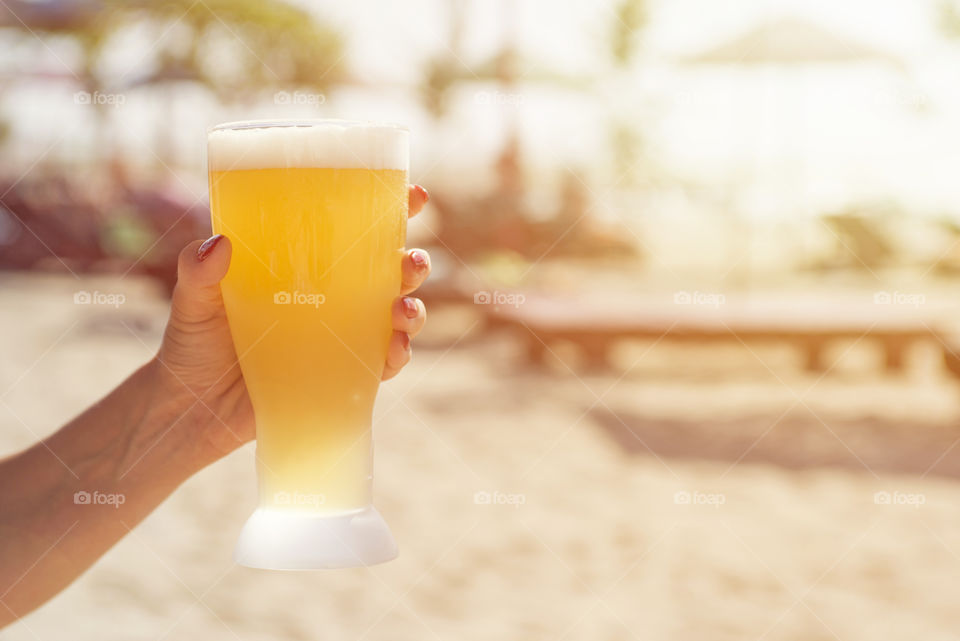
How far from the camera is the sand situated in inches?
127

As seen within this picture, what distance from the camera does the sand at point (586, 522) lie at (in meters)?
3.24

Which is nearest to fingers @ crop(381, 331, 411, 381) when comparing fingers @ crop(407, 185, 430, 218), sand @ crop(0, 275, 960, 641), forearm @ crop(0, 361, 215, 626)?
fingers @ crop(407, 185, 430, 218)

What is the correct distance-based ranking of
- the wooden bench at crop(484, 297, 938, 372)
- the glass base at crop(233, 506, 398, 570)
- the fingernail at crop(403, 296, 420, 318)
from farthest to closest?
the wooden bench at crop(484, 297, 938, 372) → the fingernail at crop(403, 296, 420, 318) → the glass base at crop(233, 506, 398, 570)

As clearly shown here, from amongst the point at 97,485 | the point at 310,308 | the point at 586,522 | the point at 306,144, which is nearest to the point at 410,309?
the point at 310,308

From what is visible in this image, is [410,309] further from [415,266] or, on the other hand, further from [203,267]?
[203,267]

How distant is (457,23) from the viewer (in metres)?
15.6

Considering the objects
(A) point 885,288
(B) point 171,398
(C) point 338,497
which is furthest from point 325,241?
(A) point 885,288

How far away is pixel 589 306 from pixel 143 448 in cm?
645

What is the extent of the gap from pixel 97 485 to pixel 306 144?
689mm

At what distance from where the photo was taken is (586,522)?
13.7 feet

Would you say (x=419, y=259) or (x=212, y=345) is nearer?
(x=419, y=259)

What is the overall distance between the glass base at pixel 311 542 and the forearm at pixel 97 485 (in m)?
0.39

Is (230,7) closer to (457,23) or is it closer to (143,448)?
(457,23)

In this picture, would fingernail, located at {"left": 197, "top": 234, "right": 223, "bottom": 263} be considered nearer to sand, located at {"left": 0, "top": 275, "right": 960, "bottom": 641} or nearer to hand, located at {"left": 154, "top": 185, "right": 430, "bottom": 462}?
hand, located at {"left": 154, "top": 185, "right": 430, "bottom": 462}
